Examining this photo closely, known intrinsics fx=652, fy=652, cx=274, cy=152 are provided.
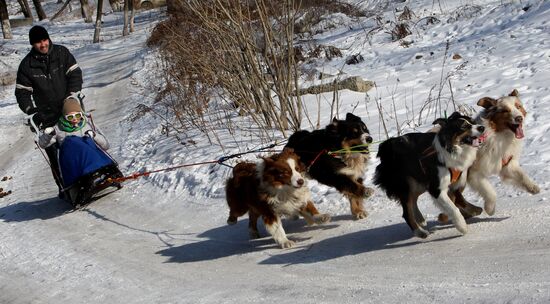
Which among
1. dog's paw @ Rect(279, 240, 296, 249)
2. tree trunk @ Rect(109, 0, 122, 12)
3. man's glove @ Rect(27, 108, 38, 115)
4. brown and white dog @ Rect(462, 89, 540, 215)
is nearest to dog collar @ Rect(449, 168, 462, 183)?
brown and white dog @ Rect(462, 89, 540, 215)

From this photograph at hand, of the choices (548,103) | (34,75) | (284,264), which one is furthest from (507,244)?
(34,75)

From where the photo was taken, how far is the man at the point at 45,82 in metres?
10.2

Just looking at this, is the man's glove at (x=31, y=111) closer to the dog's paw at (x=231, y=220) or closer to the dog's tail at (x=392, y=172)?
the dog's paw at (x=231, y=220)

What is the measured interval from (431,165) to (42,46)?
22.4 ft

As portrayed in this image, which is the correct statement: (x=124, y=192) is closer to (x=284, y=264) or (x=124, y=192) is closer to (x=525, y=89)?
(x=284, y=264)

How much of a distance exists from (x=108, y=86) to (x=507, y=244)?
1937 cm

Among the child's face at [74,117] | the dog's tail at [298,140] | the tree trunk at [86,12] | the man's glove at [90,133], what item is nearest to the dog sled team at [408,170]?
the dog's tail at [298,140]

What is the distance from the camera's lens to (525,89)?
10.8 metres

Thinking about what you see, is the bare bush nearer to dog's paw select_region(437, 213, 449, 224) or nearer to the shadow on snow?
the shadow on snow

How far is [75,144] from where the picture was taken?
32.0ft

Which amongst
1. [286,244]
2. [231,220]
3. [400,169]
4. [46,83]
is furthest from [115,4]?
[400,169]

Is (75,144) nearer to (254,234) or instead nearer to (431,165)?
(254,234)

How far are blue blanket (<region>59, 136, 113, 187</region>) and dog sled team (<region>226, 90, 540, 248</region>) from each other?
303 centimetres

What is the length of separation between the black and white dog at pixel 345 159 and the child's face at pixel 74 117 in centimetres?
419
